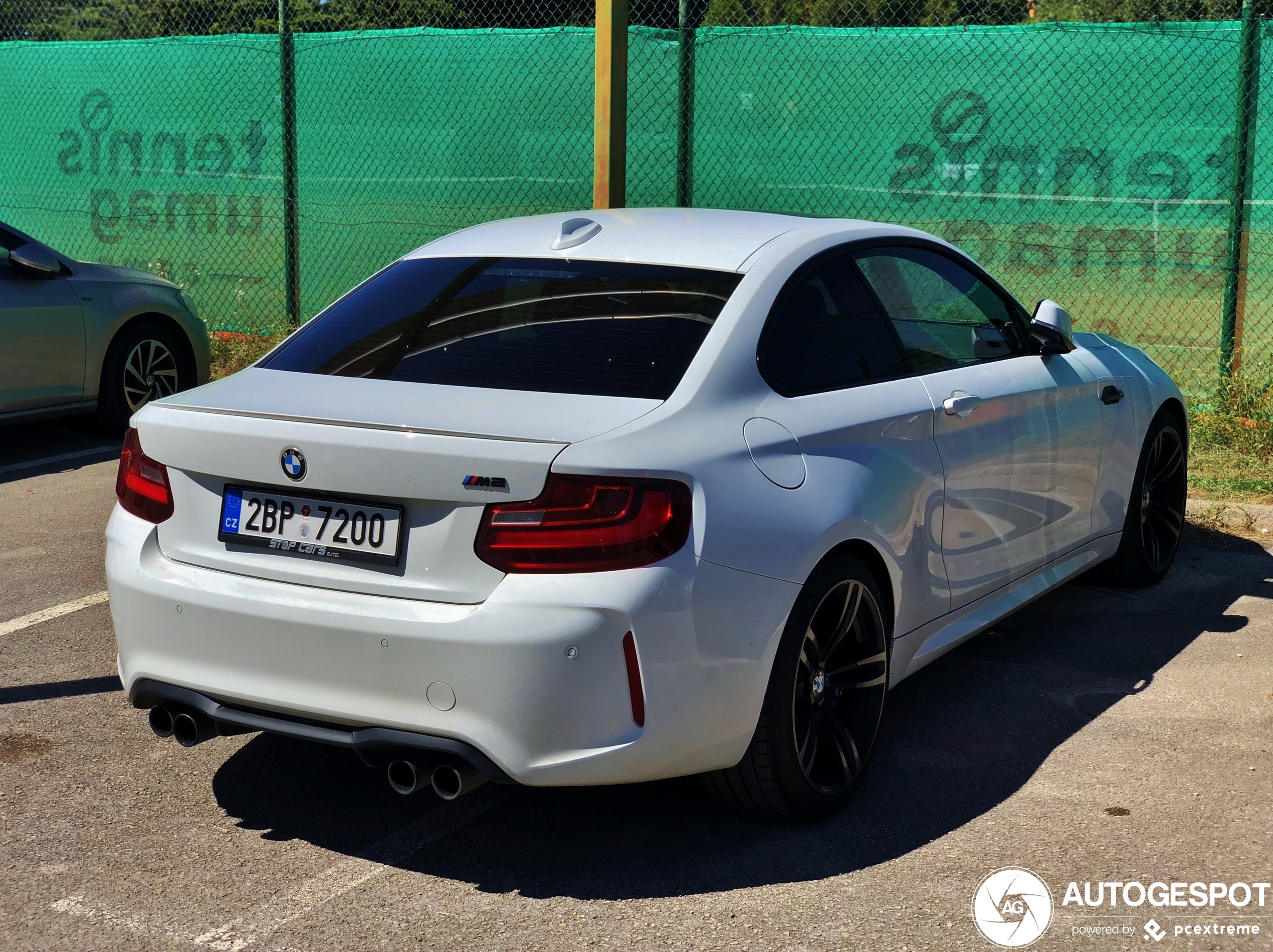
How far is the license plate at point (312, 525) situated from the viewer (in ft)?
10.2

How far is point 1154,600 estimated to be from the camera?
566 centimetres

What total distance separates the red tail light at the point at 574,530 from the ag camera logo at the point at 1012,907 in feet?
3.63

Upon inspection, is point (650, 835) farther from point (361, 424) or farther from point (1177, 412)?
point (1177, 412)

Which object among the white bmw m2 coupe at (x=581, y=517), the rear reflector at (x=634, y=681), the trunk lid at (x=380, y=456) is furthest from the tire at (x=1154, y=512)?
the rear reflector at (x=634, y=681)

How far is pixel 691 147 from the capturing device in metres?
9.73

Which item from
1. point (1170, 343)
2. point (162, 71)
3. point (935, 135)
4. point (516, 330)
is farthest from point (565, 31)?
point (516, 330)

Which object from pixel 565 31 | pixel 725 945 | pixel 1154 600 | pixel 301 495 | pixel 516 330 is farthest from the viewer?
pixel 565 31

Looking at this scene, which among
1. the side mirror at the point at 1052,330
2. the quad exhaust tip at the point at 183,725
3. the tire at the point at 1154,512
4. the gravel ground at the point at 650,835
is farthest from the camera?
the tire at the point at 1154,512

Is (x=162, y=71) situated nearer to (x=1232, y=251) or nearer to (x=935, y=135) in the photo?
(x=935, y=135)

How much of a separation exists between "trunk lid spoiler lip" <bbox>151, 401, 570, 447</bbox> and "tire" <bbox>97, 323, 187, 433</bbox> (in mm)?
5565

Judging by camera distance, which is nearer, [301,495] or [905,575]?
[301,495]

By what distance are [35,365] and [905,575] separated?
6.06m

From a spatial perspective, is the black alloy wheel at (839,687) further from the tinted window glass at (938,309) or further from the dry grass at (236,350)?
the dry grass at (236,350)

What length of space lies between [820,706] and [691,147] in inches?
266
